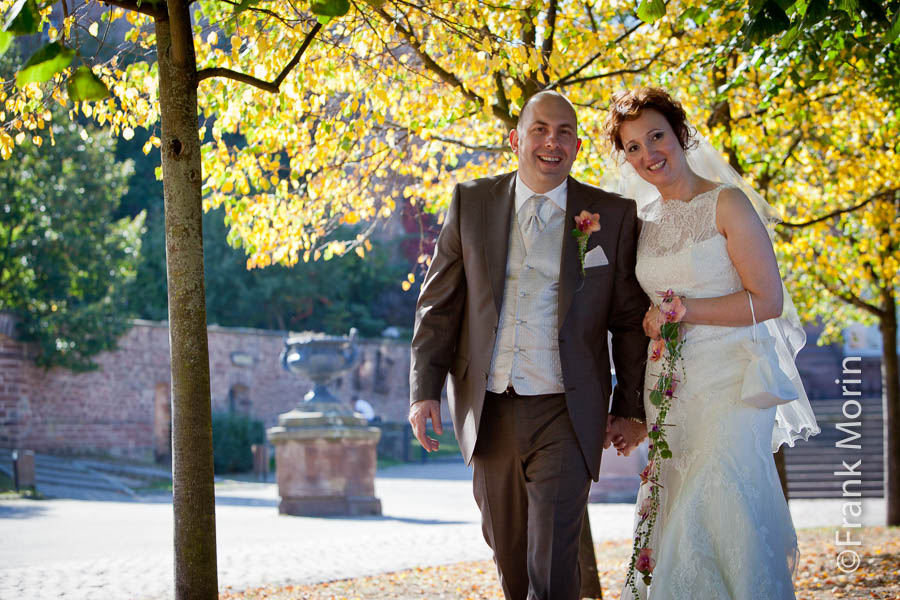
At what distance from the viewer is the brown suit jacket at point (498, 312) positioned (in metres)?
3.81

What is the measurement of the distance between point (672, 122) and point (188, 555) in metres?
2.64

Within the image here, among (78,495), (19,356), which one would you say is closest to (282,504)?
(78,495)

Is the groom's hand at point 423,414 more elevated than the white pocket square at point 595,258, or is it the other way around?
the white pocket square at point 595,258

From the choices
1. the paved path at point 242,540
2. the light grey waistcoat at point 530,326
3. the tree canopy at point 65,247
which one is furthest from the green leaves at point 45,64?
the tree canopy at point 65,247

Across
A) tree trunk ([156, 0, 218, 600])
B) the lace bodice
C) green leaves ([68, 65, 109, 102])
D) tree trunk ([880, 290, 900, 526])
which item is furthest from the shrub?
green leaves ([68, 65, 109, 102])

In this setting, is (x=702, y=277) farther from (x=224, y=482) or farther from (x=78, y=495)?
(x=224, y=482)

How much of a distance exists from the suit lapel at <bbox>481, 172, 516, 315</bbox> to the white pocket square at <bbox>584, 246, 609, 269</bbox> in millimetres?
308

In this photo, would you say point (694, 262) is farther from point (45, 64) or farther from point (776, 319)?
point (45, 64)

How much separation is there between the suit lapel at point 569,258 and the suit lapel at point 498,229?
0.22 m

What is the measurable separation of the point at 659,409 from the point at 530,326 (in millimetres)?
645

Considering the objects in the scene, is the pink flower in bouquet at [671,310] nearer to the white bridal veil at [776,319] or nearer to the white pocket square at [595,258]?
the white pocket square at [595,258]

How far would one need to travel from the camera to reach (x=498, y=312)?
12.7 feet


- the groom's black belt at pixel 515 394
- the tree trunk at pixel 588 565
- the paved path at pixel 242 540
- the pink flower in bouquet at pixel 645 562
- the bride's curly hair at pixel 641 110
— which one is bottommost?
the paved path at pixel 242 540

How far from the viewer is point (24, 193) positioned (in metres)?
25.1
